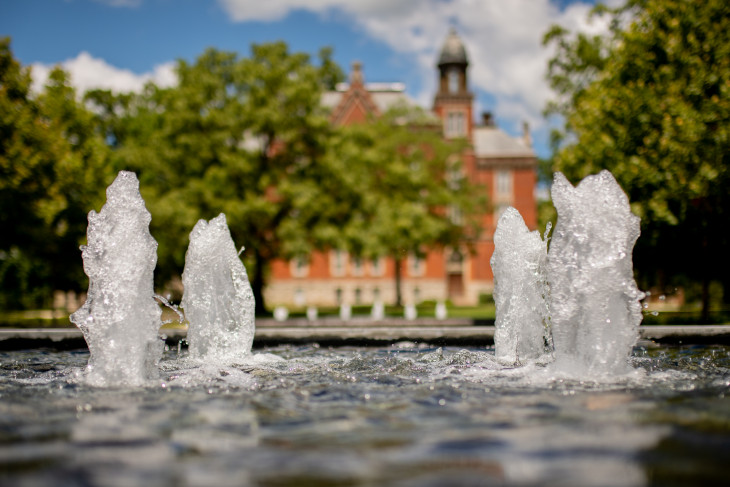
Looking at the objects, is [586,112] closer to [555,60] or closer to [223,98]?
[555,60]

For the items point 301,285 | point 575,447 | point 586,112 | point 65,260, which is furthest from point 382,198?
point 575,447

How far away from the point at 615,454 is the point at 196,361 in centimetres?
646

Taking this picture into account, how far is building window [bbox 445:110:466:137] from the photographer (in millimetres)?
50781

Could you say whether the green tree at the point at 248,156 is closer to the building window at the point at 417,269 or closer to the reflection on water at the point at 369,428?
the reflection on water at the point at 369,428

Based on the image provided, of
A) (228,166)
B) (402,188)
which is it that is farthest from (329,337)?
(402,188)

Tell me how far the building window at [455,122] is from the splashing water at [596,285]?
146 feet

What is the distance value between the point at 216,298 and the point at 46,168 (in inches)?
613

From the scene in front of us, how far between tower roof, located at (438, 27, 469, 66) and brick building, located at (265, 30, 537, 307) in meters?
0.08

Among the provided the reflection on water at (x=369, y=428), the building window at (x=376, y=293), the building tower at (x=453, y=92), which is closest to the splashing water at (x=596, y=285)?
the reflection on water at (x=369, y=428)

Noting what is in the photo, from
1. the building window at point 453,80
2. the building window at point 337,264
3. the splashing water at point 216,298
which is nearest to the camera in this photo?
the splashing water at point 216,298

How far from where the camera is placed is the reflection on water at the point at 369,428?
11.9ft

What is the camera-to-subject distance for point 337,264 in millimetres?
49875

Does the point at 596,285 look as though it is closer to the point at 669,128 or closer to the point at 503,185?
the point at 669,128

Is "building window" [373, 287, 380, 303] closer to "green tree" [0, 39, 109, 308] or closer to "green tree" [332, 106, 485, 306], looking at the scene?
"green tree" [332, 106, 485, 306]
